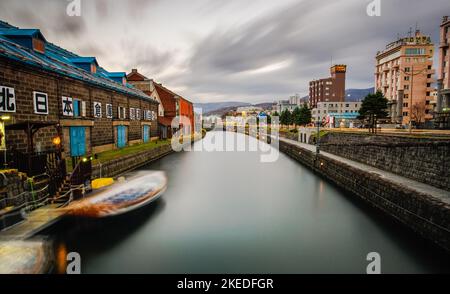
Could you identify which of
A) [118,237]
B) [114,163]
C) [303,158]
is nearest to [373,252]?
[118,237]

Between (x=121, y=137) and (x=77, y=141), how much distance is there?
959 centimetres

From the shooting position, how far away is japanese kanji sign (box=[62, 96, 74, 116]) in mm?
19745

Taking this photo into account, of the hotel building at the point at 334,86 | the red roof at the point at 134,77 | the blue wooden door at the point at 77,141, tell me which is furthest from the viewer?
the hotel building at the point at 334,86

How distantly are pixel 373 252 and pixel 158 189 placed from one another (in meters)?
12.9

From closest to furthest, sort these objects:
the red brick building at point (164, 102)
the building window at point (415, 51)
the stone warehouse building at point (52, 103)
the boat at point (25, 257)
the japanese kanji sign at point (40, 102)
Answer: the boat at point (25, 257) → the stone warehouse building at point (52, 103) → the japanese kanji sign at point (40, 102) → the red brick building at point (164, 102) → the building window at point (415, 51)

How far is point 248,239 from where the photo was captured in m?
11.8

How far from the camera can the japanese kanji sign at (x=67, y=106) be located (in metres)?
19.7

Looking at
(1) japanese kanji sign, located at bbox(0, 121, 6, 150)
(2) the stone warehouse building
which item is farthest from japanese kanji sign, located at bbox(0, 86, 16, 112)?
(1) japanese kanji sign, located at bbox(0, 121, 6, 150)

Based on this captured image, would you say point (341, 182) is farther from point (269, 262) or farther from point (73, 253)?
point (73, 253)

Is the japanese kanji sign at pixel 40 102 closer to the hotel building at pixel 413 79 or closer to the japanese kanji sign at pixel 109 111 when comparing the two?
the japanese kanji sign at pixel 109 111

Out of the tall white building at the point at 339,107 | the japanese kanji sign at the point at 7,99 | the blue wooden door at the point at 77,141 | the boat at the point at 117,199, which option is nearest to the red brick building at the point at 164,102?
the blue wooden door at the point at 77,141

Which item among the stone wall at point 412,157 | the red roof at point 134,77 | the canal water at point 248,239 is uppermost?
the red roof at point 134,77

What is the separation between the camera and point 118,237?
37.8 ft

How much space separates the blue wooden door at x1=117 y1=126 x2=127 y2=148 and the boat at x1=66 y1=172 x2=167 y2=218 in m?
15.9
